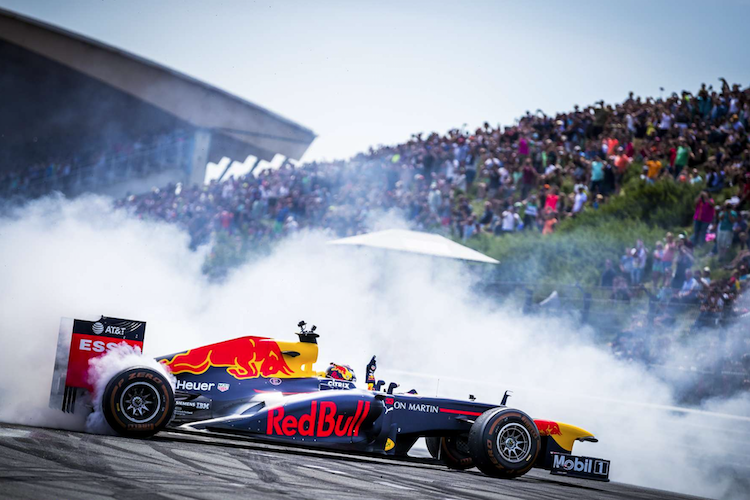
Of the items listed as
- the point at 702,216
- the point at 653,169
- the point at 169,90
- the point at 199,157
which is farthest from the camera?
the point at 199,157

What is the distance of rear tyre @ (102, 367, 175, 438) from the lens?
8.38 meters

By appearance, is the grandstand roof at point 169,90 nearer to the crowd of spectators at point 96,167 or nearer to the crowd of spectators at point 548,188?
the crowd of spectators at point 96,167

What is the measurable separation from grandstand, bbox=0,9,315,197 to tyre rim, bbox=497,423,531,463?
2747 cm

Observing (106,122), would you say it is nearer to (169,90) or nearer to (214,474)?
(169,90)

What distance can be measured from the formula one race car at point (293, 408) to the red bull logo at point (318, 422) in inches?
0.4

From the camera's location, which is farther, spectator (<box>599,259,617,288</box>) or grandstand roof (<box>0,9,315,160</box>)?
grandstand roof (<box>0,9,315,160</box>)

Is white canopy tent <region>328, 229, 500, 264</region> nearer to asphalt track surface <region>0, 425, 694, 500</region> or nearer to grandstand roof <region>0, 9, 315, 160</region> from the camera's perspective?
asphalt track surface <region>0, 425, 694, 500</region>

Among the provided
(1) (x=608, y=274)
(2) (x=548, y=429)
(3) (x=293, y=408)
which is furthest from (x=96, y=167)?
(2) (x=548, y=429)

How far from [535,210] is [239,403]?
13.5 metres

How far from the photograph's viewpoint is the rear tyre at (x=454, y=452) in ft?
32.9

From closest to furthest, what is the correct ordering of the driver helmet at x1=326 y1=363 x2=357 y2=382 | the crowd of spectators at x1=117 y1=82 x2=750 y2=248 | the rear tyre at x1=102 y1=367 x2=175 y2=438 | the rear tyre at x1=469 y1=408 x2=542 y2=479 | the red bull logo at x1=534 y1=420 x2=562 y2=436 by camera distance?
the rear tyre at x1=102 y1=367 x2=175 y2=438 < the rear tyre at x1=469 y1=408 x2=542 y2=479 < the red bull logo at x1=534 y1=420 x2=562 y2=436 < the driver helmet at x1=326 y1=363 x2=357 y2=382 < the crowd of spectators at x1=117 y1=82 x2=750 y2=248

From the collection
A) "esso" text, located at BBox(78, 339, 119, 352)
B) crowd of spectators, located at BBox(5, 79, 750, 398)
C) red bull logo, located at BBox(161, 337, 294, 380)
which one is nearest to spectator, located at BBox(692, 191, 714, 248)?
crowd of spectators, located at BBox(5, 79, 750, 398)

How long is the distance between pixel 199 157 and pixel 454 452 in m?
29.2

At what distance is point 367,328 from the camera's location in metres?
20.3
